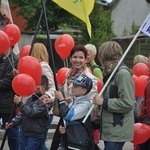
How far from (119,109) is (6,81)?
2067mm

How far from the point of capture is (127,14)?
99.2 feet

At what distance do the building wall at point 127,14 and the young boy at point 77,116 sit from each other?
26.1m

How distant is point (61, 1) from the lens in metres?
4.61

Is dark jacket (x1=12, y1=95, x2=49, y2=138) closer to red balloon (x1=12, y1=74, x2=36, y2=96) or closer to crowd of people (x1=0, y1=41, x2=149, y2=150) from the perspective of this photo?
crowd of people (x1=0, y1=41, x2=149, y2=150)

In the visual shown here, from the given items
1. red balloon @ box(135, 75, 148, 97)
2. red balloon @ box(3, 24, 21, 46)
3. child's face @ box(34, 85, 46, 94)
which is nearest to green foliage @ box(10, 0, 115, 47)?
red balloon @ box(135, 75, 148, 97)

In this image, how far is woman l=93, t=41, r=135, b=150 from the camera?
12.5ft

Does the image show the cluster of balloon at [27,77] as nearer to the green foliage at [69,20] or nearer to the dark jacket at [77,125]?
the dark jacket at [77,125]

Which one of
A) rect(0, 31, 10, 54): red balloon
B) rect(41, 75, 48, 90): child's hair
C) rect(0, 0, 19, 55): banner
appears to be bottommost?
rect(41, 75, 48, 90): child's hair

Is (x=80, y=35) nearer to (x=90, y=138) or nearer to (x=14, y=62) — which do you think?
(x=14, y=62)

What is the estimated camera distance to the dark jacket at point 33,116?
4371 millimetres

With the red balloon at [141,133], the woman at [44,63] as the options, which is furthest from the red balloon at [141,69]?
the woman at [44,63]

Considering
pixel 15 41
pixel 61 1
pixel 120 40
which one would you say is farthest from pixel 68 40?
pixel 120 40

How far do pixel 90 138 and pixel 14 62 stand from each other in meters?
1.93

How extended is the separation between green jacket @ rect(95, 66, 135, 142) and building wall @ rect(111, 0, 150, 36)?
2618cm
